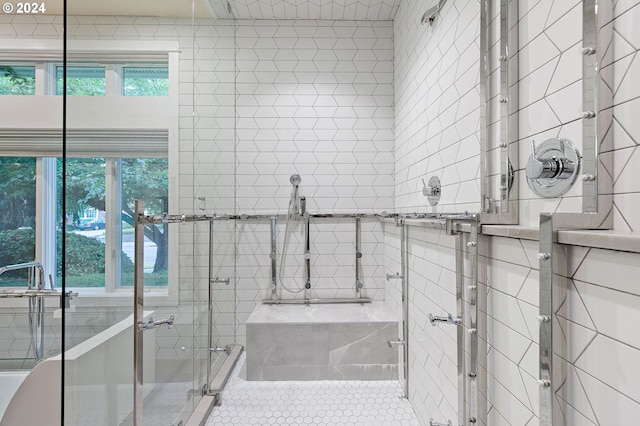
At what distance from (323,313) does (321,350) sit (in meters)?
0.25

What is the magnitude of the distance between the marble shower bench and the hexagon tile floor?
55 mm

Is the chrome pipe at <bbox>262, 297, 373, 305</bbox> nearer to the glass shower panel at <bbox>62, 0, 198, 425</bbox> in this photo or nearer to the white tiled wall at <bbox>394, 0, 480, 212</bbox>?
the white tiled wall at <bbox>394, 0, 480, 212</bbox>

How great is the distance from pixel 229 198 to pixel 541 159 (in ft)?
6.37

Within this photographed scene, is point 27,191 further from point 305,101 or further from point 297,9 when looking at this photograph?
point 297,9

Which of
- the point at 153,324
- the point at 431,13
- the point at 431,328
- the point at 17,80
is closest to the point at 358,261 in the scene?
the point at 431,328

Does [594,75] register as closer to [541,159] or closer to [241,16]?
[541,159]

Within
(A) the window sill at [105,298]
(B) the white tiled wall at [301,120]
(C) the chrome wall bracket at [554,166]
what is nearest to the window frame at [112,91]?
(A) the window sill at [105,298]

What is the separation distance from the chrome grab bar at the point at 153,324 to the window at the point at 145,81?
2.89ft

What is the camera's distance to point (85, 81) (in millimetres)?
1026

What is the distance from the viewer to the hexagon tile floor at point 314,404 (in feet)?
5.36

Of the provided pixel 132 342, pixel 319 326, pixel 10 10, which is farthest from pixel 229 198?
pixel 10 10

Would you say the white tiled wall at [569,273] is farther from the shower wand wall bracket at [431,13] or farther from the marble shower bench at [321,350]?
the marble shower bench at [321,350]

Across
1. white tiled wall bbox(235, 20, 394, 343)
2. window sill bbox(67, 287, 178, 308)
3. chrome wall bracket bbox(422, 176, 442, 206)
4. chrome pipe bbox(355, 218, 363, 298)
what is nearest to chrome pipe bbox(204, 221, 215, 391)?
white tiled wall bbox(235, 20, 394, 343)

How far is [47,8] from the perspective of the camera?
181 centimetres
